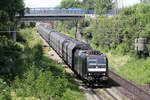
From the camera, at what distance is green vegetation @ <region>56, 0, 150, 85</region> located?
28.8 m

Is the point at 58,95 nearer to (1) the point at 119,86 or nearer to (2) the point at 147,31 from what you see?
(1) the point at 119,86

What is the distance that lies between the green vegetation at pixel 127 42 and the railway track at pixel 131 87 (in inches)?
39.6

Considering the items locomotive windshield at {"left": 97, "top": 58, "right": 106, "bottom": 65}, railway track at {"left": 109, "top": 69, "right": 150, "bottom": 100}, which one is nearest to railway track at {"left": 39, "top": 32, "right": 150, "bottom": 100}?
railway track at {"left": 109, "top": 69, "right": 150, "bottom": 100}

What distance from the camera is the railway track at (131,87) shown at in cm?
2066

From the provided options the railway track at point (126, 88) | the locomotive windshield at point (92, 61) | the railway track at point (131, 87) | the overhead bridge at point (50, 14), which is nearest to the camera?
the railway track at point (126, 88)

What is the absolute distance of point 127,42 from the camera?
39.7 meters

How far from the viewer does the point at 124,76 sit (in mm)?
28656

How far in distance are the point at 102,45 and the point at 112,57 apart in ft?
33.3

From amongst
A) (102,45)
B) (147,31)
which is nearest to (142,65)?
(147,31)

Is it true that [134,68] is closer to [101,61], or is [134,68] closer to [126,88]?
[126,88]

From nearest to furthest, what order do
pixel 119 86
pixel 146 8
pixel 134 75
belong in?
pixel 119 86, pixel 134 75, pixel 146 8

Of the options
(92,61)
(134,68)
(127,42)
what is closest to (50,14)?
(127,42)

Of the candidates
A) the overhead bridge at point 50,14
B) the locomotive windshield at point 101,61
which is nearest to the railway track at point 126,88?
the locomotive windshield at point 101,61

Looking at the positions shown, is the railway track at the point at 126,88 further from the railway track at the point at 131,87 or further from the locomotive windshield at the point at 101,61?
the locomotive windshield at the point at 101,61
